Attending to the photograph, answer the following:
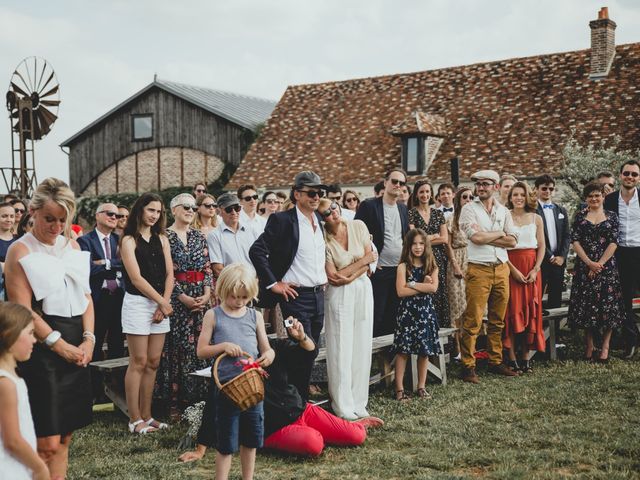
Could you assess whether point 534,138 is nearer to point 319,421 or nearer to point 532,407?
point 532,407

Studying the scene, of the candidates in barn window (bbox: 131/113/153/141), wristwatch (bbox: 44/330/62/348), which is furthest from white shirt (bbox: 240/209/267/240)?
barn window (bbox: 131/113/153/141)

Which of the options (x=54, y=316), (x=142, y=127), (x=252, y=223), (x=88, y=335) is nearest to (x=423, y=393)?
(x=252, y=223)

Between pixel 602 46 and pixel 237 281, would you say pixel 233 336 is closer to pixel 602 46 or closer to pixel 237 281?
pixel 237 281

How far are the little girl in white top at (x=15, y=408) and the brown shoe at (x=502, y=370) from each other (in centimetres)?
615

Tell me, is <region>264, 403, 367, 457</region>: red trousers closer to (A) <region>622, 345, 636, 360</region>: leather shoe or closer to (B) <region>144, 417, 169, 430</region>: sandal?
(B) <region>144, 417, 169, 430</region>: sandal

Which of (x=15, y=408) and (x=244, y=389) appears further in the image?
(x=244, y=389)

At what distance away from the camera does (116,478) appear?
5.04m

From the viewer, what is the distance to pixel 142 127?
33.8 meters

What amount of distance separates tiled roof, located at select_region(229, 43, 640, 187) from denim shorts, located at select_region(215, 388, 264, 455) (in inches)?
704

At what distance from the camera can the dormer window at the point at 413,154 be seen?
23688 millimetres

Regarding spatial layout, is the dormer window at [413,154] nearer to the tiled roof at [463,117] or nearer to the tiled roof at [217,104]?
the tiled roof at [463,117]

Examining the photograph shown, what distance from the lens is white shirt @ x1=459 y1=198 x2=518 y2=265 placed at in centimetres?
825

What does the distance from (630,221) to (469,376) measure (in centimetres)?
303

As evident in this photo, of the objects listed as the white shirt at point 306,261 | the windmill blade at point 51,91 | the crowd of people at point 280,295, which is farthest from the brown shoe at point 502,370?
the windmill blade at point 51,91
